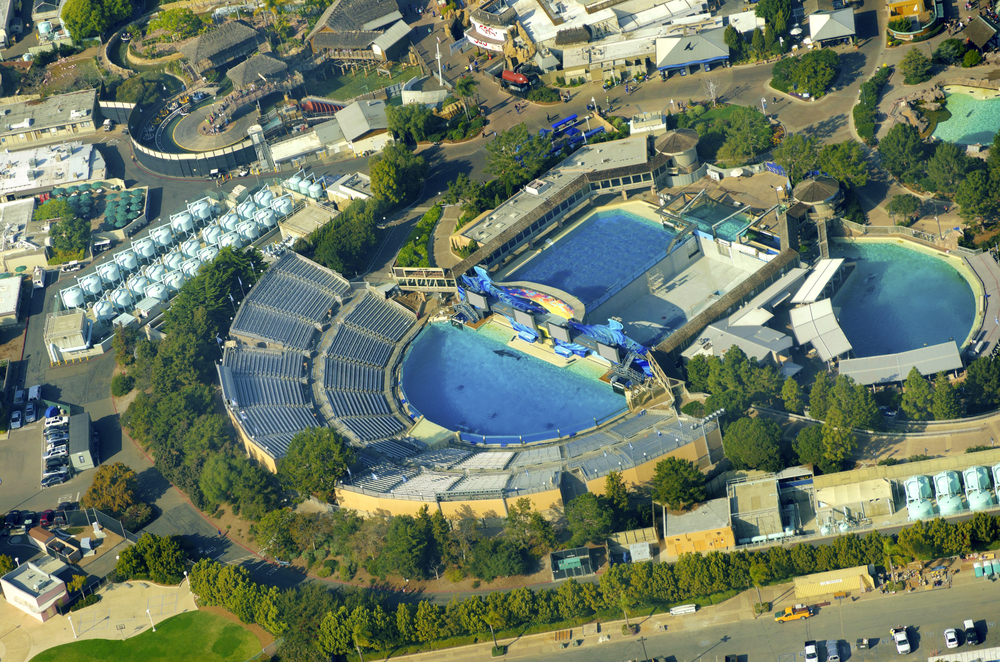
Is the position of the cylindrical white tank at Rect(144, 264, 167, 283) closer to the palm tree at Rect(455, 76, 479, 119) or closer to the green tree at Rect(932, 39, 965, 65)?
the palm tree at Rect(455, 76, 479, 119)

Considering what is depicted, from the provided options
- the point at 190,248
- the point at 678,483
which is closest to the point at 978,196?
the point at 678,483

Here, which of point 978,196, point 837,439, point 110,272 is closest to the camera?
point 837,439

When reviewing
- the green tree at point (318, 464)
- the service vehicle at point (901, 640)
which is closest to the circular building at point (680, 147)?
the green tree at point (318, 464)

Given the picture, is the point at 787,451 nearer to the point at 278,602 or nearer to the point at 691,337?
the point at 691,337

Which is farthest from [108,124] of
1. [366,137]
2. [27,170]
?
[366,137]

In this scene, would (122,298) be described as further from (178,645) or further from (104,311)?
(178,645)

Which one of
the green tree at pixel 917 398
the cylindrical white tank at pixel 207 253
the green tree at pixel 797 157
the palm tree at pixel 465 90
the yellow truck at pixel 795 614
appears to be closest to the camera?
the yellow truck at pixel 795 614

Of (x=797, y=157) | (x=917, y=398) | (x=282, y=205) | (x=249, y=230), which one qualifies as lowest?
(x=249, y=230)

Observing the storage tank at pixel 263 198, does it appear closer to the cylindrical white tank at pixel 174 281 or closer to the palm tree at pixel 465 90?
the cylindrical white tank at pixel 174 281

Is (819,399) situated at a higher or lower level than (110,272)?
higher
